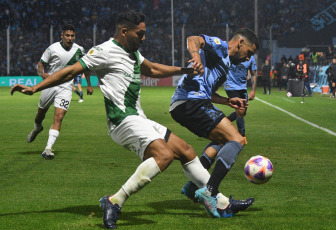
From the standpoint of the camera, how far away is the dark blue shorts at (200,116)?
6281 mm

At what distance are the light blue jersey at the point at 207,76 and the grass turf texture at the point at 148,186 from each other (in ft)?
3.79

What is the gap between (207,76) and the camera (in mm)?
6496

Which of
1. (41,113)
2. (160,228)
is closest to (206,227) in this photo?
(160,228)

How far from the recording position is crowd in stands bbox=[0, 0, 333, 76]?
48.9 metres

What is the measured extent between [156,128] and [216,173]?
748 mm

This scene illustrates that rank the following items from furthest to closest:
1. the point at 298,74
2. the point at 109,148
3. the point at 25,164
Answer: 1. the point at 298,74
2. the point at 109,148
3. the point at 25,164

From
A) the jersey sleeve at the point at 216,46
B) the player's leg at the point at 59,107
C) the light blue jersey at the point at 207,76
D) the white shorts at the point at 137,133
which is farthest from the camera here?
the player's leg at the point at 59,107

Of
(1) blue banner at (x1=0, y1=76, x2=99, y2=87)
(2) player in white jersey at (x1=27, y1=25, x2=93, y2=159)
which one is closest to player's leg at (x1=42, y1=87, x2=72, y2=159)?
(2) player in white jersey at (x1=27, y1=25, x2=93, y2=159)

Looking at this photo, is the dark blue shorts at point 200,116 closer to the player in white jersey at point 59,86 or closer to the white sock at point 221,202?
the white sock at point 221,202

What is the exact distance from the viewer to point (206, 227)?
5.32 m

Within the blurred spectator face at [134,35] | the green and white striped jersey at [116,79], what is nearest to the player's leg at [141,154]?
the green and white striped jersey at [116,79]

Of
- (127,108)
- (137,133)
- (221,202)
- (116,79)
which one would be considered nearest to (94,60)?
(116,79)

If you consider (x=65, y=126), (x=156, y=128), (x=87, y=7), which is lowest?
(x=65, y=126)

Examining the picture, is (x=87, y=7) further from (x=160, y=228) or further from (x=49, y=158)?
(x=160, y=228)
